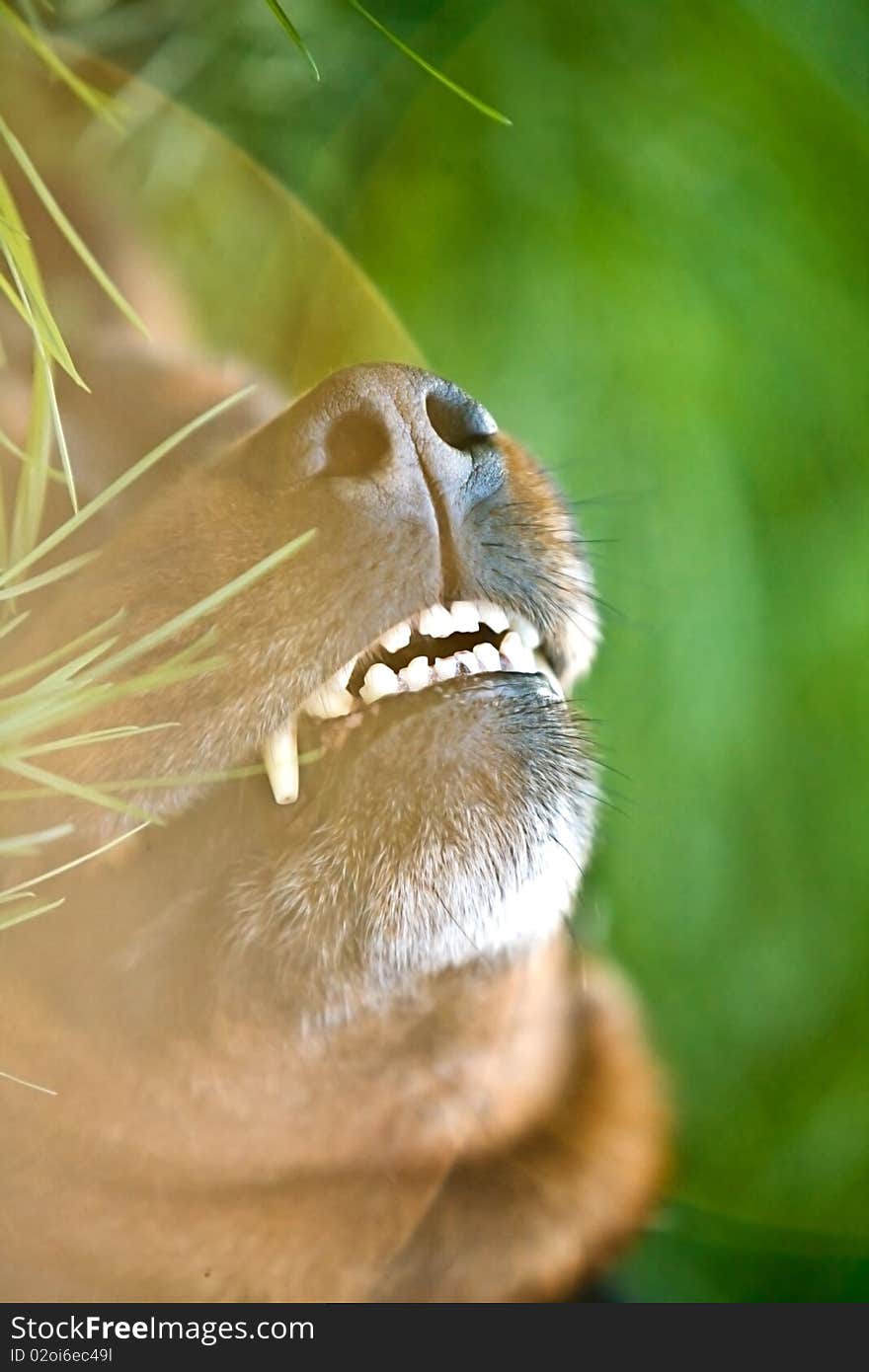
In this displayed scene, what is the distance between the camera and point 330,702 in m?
0.91

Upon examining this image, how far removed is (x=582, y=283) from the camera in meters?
1.06

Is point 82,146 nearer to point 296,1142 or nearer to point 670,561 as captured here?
point 670,561

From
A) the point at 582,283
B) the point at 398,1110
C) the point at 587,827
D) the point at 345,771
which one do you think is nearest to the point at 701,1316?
the point at 398,1110

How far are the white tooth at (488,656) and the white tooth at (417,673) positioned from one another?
47 mm

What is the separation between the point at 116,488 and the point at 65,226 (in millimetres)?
185

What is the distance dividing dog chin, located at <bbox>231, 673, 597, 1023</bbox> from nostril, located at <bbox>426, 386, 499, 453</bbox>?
0.59 ft

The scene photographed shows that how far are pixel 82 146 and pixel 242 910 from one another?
0.59 meters

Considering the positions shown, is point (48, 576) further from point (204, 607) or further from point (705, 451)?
point (705, 451)

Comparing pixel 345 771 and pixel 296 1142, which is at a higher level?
pixel 345 771

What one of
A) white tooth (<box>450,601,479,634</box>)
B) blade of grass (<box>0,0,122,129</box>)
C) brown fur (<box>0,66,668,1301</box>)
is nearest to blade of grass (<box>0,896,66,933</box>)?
brown fur (<box>0,66,668,1301</box>)

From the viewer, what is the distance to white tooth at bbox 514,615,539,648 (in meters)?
0.97

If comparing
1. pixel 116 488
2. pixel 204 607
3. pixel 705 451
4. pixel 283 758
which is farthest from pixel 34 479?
pixel 705 451

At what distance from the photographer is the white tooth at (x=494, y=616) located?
94 centimetres

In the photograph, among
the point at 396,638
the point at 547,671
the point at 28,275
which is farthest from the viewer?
the point at 547,671
